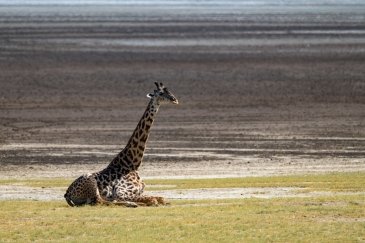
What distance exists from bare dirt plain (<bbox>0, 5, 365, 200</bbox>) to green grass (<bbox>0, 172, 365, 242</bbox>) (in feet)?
22.5

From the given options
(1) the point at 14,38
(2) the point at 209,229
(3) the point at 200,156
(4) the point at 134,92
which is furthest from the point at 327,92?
(1) the point at 14,38

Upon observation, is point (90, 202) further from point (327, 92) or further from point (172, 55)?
point (172, 55)

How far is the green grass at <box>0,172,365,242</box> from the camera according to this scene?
49.6ft

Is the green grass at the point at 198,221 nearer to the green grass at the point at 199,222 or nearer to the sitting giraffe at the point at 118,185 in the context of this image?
the green grass at the point at 199,222

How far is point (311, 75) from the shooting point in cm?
5050

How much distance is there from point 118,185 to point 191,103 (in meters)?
21.5

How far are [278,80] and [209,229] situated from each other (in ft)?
110

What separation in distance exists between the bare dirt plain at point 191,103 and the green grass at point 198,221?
22.5 ft

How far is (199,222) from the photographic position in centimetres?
1623

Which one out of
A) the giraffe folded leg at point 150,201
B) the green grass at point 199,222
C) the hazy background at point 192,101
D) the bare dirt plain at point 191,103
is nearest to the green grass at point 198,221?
the green grass at point 199,222

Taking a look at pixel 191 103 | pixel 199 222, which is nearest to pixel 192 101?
pixel 191 103

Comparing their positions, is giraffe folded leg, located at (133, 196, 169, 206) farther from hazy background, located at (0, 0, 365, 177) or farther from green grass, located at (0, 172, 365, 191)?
hazy background, located at (0, 0, 365, 177)

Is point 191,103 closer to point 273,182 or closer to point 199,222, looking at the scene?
point 273,182

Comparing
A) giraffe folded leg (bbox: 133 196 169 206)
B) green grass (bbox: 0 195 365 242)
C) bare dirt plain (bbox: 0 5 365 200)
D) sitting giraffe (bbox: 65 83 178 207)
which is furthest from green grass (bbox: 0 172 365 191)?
giraffe folded leg (bbox: 133 196 169 206)
